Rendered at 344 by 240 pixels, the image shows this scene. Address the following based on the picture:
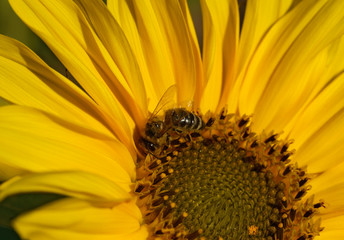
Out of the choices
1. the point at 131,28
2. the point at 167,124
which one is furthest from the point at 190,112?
the point at 131,28

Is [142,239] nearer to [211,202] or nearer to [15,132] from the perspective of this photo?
[211,202]

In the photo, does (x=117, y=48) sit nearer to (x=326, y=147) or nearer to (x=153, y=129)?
(x=153, y=129)

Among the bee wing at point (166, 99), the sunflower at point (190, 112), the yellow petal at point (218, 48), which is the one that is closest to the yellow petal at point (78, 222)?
the sunflower at point (190, 112)

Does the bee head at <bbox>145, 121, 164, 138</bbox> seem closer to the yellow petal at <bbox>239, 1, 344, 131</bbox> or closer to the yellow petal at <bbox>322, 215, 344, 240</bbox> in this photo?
the yellow petal at <bbox>239, 1, 344, 131</bbox>

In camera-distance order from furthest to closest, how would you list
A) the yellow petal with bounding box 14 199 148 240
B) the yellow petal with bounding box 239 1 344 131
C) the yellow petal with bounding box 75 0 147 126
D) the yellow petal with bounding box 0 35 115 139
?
the yellow petal with bounding box 239 1 344 131, the yellow petal with bounding box 75 0 147 126, the yellow petal with bounding box 0 35 115 139, the yellow petal with bounding box 14 199 148 240

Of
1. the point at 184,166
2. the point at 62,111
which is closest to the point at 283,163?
the point at 184,166

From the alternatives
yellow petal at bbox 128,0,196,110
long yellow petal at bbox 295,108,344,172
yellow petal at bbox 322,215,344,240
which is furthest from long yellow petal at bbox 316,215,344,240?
yellow petal at bbox 128,0,196,110
